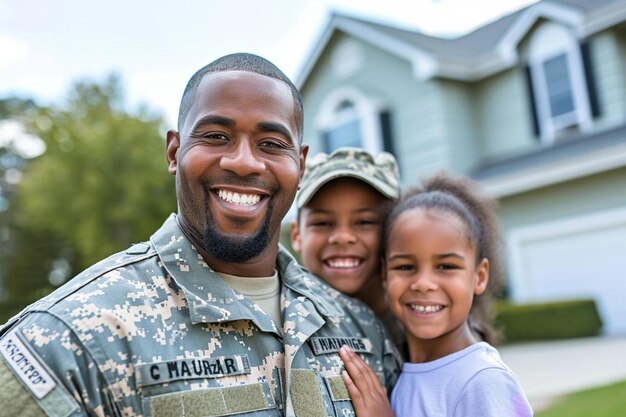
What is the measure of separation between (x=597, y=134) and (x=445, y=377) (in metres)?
12.0

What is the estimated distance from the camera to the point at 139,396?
177 cm

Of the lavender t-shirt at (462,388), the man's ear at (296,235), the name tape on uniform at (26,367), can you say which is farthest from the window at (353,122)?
the name tape on uniform at (26,367)

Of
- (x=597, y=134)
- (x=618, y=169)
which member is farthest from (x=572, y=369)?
(x=597, y=134)

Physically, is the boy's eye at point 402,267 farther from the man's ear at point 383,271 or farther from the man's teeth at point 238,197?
the man's teeth at point 238,197

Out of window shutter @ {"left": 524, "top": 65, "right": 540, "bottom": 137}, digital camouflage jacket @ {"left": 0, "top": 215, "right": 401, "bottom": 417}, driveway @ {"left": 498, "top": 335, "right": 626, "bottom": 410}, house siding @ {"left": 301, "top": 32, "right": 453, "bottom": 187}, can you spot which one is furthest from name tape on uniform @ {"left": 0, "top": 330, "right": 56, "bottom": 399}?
window shutter @ {"left": 524, "top": 65, "right": 540, "bottom": 137}

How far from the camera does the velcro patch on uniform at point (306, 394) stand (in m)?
2.08

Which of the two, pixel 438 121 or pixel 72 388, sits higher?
pixel 438 121

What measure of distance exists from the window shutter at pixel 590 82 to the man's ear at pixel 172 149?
12.8 metres

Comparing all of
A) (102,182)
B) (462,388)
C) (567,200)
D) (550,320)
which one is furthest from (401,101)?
(462,388)

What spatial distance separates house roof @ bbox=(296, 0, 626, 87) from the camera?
13461 mm

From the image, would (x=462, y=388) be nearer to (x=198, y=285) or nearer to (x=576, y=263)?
(x=198, y=285)

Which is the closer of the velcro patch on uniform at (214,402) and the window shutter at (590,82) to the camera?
the velcro patch on uniform at (214,402)

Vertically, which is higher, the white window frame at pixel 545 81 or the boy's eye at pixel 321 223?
the white window frame at pixel 545 81

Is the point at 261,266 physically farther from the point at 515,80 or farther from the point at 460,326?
the point at 515,80
